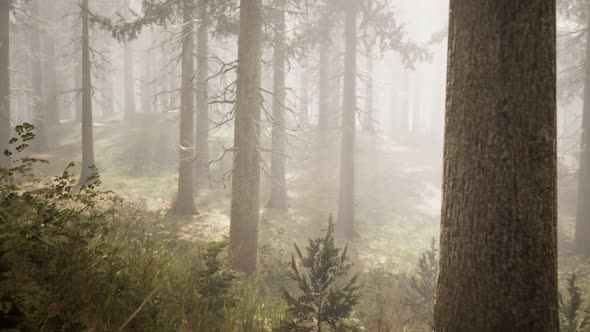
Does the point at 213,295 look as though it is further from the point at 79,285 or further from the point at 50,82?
the point at 50,82

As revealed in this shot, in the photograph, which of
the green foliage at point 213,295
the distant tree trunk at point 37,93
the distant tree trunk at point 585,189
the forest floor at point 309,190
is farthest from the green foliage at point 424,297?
the distant tree trunk at point 37,93

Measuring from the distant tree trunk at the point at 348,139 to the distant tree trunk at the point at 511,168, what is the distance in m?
11.2

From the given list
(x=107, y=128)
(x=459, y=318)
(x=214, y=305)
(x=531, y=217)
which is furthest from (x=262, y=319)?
(x=107, y=128)

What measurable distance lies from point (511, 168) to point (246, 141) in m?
6.19

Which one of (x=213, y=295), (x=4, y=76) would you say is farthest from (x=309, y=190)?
(x=4, y=76)

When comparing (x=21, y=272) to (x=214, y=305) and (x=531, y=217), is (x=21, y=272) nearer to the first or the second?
(x=214, y=305)

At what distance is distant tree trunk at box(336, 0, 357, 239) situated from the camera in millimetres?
13664

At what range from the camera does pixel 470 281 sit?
2.55 m

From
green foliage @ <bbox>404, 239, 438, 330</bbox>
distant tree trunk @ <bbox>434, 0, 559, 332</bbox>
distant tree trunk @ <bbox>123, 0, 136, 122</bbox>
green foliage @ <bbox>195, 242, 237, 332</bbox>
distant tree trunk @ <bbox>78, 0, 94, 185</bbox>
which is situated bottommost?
green foliage @ <bbox>404, 239, 438, 330</bbox>

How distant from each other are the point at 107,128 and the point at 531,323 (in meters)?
28.9

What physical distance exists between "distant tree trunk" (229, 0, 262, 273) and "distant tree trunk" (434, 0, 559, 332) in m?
5.90

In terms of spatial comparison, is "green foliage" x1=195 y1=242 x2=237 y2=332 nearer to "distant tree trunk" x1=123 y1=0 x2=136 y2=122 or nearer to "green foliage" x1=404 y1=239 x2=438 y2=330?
"green foliage" x1=404 y1=239 x2=438 y2=330

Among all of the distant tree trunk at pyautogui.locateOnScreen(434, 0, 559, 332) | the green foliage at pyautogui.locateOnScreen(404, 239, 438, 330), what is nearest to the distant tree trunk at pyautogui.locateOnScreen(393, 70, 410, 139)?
the green foliage at pyautogui.locateOnScreen(404, 239, 438, 330)

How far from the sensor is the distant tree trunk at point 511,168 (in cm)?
239
